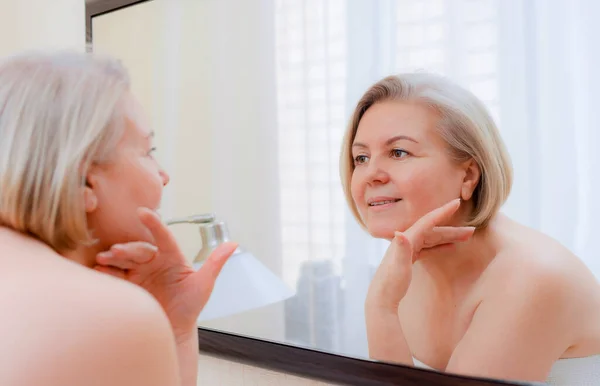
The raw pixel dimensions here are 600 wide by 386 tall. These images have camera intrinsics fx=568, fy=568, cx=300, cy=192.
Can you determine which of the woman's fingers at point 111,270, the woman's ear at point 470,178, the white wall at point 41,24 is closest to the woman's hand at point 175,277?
the woman's fingers at point 111,270

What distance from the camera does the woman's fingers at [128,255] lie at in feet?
2.62

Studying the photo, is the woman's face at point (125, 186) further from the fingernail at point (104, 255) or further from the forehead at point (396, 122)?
the forehead at point (396, 122)

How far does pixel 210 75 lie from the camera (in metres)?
1.24

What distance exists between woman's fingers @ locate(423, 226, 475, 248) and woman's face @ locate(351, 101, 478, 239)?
0.06 ft

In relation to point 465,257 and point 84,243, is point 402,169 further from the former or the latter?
point 84,243

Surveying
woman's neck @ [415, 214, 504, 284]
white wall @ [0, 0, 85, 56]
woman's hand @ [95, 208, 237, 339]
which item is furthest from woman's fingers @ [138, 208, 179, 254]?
white wall @ [0, 0, 85, 56]

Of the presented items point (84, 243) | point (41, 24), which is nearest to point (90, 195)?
point (84, 243)

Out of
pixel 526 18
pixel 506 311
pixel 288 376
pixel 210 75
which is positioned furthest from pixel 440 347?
pixel 210 75

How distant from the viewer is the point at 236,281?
117 cm

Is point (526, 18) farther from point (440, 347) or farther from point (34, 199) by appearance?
point (34, 199)

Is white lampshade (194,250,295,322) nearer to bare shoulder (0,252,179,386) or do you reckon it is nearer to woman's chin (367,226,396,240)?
woman's chin (367,226,396,240)

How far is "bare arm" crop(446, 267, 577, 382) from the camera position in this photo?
0.73 metres

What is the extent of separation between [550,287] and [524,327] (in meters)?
0.06

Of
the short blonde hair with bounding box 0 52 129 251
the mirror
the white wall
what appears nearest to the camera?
the short blonde hair with bounding box 0 52 129 251
